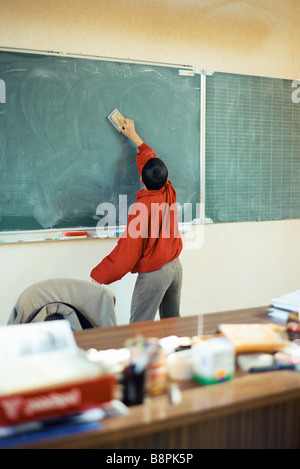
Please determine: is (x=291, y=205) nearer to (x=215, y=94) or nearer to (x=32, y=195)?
(x=215, y=94)

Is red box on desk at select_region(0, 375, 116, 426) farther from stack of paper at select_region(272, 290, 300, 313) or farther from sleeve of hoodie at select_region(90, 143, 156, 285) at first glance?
sleeve of hoodie at select_region(90, 143, 156, 285)

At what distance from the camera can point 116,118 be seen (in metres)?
3.36

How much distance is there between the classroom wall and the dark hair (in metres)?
0.65

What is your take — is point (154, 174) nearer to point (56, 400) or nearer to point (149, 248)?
point (149, 248)

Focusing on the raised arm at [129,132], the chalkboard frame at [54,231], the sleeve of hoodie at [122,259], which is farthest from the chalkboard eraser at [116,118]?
the sleeve of hoodie at [122,259]

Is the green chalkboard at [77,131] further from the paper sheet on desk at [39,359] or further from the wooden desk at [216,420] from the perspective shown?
the wooden desk at [216,420]

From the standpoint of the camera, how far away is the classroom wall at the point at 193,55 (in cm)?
315

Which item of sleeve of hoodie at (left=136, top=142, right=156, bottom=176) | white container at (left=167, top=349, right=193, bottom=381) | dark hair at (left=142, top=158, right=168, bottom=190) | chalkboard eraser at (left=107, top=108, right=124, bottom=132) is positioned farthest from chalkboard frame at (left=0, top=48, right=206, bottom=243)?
white container at (left=167, top=349, right=193, bottom=381)

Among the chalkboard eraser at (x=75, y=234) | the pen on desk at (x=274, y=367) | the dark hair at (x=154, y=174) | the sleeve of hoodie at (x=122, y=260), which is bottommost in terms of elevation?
the pen on desk at (x=274, y=367)

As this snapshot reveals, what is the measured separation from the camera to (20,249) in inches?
125

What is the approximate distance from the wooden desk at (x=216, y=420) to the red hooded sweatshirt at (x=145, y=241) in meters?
1.64

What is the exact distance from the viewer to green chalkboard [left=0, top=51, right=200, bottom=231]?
10.1 ft

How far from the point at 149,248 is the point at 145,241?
5 centimetres
